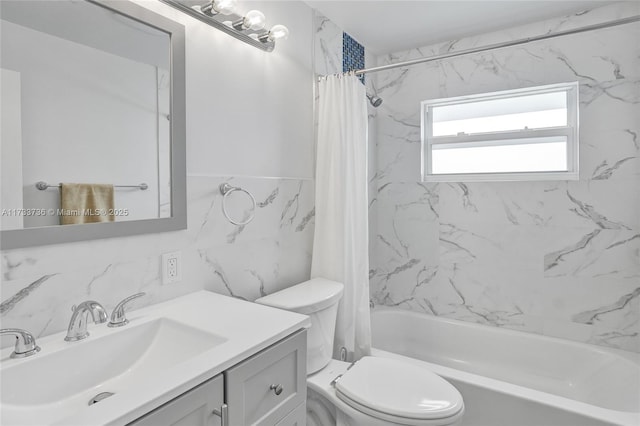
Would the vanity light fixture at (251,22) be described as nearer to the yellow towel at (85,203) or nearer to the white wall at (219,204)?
the white wall at (219,204)

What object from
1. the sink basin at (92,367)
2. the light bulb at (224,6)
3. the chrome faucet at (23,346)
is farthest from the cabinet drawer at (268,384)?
the light bulb at (224,6)

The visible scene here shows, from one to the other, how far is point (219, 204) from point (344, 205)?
29.3 inches

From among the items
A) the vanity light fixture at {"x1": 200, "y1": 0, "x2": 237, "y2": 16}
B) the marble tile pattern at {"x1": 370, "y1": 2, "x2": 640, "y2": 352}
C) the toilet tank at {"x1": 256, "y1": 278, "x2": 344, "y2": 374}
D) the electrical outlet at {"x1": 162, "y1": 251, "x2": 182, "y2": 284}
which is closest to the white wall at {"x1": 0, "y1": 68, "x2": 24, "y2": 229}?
the electrical outlet at {"x1": 162, "y1": 251, "x2": 182, "y2": 284}

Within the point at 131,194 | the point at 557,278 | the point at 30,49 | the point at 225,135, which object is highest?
the point at 30,49

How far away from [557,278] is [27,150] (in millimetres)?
2776

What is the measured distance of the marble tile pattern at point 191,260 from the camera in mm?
1102

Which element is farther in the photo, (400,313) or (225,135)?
(400,313)

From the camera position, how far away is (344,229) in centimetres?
213

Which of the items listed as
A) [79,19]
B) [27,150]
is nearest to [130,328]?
[27,150]

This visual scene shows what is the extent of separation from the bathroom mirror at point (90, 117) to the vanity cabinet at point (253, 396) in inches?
25.5

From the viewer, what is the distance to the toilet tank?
171cm

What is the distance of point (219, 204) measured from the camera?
1.68 m

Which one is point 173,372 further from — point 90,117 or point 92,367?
point 90,117

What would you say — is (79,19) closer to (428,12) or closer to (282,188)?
(282,188)
